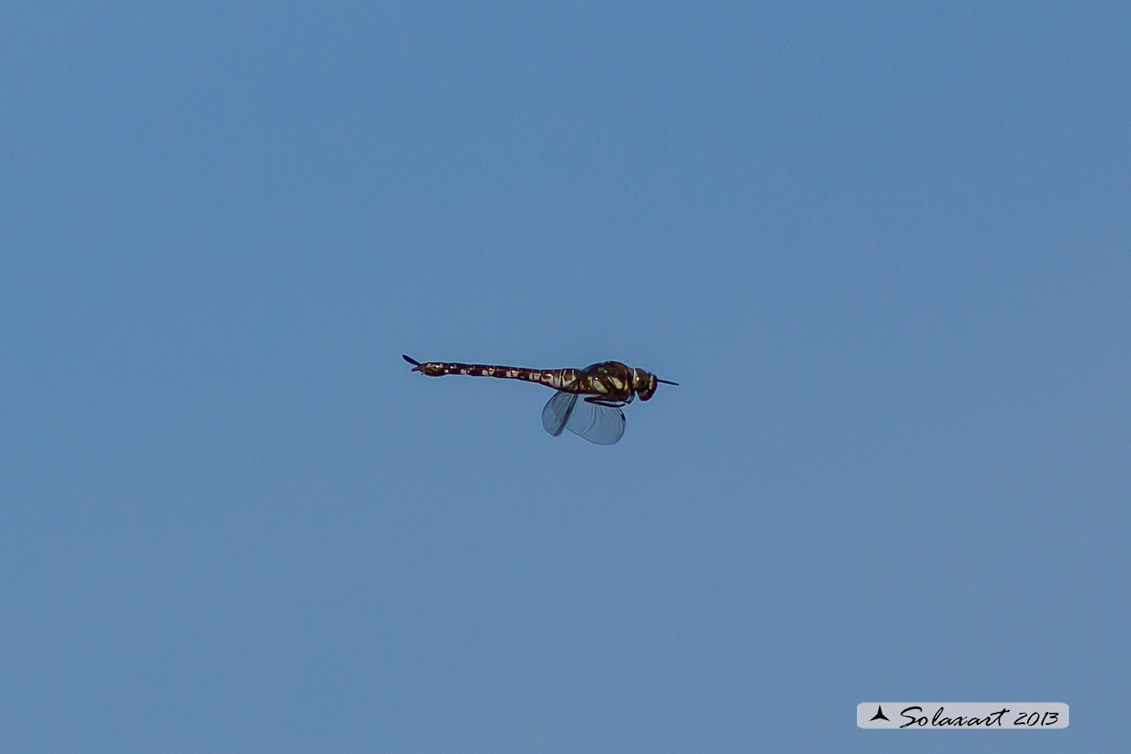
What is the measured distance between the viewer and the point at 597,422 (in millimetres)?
16250

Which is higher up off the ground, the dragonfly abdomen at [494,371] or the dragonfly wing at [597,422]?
the dragonfly abdomen at [494,371]

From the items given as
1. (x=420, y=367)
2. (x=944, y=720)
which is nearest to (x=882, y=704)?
(x=944, y=720)

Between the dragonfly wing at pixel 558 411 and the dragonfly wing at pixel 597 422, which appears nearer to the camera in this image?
the dragonfly wing at pixel 597 422

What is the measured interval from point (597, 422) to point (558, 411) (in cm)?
59

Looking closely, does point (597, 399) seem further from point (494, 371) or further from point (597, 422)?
point (494, 371)

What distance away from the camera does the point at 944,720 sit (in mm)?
15258

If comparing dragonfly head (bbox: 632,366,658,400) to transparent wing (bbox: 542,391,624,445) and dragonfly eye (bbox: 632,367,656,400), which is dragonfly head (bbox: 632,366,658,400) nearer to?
dragonfly eye (bbox: 632,367,656,400)

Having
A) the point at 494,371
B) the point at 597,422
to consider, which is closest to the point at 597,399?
the point at 597,422

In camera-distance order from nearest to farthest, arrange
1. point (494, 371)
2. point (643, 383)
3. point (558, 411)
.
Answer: point (643, 383) → point (558, 411) → point (494, 371)

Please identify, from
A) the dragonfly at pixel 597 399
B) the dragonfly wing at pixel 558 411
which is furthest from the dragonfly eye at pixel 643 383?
the dragonfly wing at pixel 558 411

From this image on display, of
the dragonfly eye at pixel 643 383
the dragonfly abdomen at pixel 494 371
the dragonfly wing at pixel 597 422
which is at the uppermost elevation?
the dragonfly abdomen at pixel 494 371

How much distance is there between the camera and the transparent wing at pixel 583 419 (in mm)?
16141

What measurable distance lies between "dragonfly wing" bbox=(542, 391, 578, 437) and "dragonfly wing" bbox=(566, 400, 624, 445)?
0.23 ft

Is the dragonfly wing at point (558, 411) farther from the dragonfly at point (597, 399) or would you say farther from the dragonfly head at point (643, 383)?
the dragonfly head at point (643, 383)
